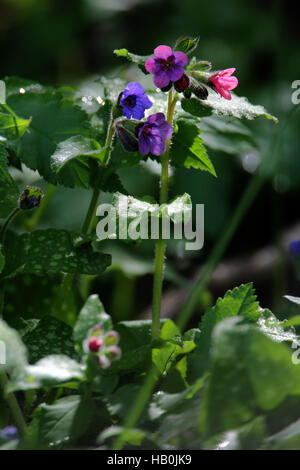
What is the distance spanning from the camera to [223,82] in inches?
46.1

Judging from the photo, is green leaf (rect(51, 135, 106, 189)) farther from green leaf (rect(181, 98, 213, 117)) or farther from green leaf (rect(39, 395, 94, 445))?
green leaf (rect(39, 395, 94, 445))

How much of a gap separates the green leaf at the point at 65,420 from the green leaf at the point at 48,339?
13cm

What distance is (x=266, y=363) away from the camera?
838 mm

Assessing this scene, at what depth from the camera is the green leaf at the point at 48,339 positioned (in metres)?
1.12

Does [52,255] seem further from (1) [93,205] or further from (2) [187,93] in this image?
(2) [187,93]

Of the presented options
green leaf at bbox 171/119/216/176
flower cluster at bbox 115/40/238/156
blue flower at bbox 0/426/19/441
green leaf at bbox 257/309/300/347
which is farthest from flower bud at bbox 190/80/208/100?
blue flower at bbox 0/426/19/441

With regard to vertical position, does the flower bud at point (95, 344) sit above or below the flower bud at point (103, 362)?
above

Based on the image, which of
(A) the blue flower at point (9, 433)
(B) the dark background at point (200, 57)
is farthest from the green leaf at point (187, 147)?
(B) the dark background at point (200, 57)

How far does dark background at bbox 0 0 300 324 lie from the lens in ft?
8.14

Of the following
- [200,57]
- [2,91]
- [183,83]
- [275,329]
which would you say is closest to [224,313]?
[275,329]

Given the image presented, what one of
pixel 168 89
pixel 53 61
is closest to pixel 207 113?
pixel 168 89

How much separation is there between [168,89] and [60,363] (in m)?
0.56

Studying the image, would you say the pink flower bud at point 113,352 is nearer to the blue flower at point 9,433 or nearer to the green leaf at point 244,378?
the green leaf at point 244,378
